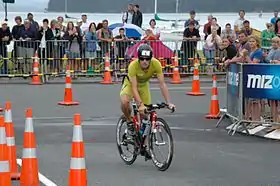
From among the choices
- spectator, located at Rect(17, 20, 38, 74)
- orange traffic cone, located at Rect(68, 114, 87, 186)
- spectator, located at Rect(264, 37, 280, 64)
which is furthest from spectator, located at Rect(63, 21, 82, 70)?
orange traffic cone, located at Rect(68, 114, 87, 186)

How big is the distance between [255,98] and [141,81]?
374cm

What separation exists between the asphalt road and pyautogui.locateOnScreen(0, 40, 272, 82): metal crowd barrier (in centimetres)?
532

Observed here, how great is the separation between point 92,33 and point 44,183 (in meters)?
16.8

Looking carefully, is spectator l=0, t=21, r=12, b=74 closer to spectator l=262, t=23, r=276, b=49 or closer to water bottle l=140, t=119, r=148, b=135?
spectator l=262, t=23, r=276, b=49

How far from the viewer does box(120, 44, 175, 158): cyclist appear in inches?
400

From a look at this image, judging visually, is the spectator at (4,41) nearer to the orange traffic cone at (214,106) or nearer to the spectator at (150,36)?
the spectator at (150,36)

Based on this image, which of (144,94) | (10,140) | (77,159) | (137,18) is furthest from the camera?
(137,18)

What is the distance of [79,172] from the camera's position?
7.68 m

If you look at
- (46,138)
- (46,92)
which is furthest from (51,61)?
(46,138)

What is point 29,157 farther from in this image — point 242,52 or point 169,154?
point 242,52

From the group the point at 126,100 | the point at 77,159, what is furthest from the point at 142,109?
the point at 77,159

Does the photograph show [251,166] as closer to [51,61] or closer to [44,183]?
[44,183]

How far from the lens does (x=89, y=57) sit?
25.1m

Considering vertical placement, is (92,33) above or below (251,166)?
above
